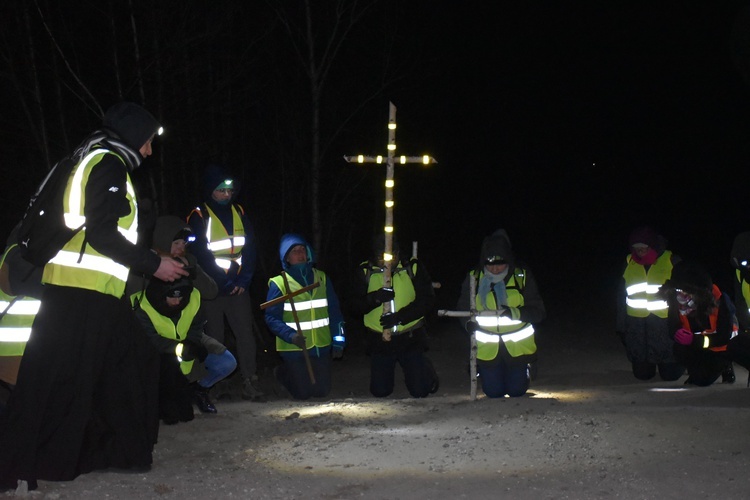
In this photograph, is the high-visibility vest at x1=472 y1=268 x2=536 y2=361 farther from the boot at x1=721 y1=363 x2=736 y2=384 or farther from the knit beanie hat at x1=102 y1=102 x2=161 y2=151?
the knit beanie hat at x1=102 y1=102 x2=161 y2=151

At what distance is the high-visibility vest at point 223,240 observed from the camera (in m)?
9.56

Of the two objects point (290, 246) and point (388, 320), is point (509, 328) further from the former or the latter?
point (290, 246)

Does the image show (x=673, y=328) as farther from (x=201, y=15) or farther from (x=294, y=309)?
(x=201, y=15)

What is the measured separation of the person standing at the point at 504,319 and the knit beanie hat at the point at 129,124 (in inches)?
191

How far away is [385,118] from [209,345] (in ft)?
40.4

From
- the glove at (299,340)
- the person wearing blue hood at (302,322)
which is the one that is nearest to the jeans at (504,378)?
the person wearing blue hood at (302,322)

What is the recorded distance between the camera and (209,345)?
850cm

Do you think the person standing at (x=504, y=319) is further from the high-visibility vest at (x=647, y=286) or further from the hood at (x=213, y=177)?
the hood at (x=213, y=177)

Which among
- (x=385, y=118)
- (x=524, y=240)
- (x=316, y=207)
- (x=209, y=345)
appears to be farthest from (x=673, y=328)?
(x=524, y=240)

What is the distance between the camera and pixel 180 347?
8078 mm

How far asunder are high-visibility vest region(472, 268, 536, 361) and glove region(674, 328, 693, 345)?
6.54ft

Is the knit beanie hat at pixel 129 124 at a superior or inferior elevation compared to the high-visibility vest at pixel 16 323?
superior

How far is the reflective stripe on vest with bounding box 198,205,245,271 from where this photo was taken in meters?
9.57

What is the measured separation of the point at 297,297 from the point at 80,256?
500 centimetres
